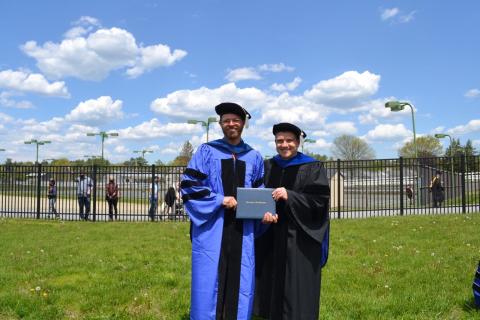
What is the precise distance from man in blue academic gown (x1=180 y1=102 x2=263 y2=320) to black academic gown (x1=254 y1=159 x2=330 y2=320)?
0.75 ft

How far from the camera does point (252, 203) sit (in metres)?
3.87

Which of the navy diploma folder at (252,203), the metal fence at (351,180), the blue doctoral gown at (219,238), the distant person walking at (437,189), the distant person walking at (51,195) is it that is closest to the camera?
the navy diploma folder at (252,203)

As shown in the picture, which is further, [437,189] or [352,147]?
[352,147]

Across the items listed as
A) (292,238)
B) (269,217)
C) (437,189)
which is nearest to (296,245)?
(292,238)

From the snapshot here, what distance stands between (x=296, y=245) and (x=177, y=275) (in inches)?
131

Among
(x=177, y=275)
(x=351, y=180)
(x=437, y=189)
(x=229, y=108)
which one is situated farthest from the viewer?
(x=351, y=180)

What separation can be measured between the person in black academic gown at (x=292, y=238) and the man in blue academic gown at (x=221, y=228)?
0.23 meters

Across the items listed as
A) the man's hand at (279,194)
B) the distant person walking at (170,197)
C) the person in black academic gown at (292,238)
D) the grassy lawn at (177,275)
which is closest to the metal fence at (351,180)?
the distant person walking at (170,197)

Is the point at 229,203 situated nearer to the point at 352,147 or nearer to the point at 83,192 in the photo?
the point at 83,192

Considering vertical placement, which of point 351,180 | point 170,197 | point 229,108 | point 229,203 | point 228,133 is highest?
point 229,108

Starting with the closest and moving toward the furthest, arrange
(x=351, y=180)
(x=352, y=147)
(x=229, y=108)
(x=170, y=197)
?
(x=229, y=108), (x=351, y=180), (x=170, y=197), (x=352, y=147)

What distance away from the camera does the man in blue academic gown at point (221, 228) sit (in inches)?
156

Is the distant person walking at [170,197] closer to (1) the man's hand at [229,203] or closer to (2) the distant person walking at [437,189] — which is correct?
(2) the distant person walking at [437,189]

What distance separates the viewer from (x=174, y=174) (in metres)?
17.9
